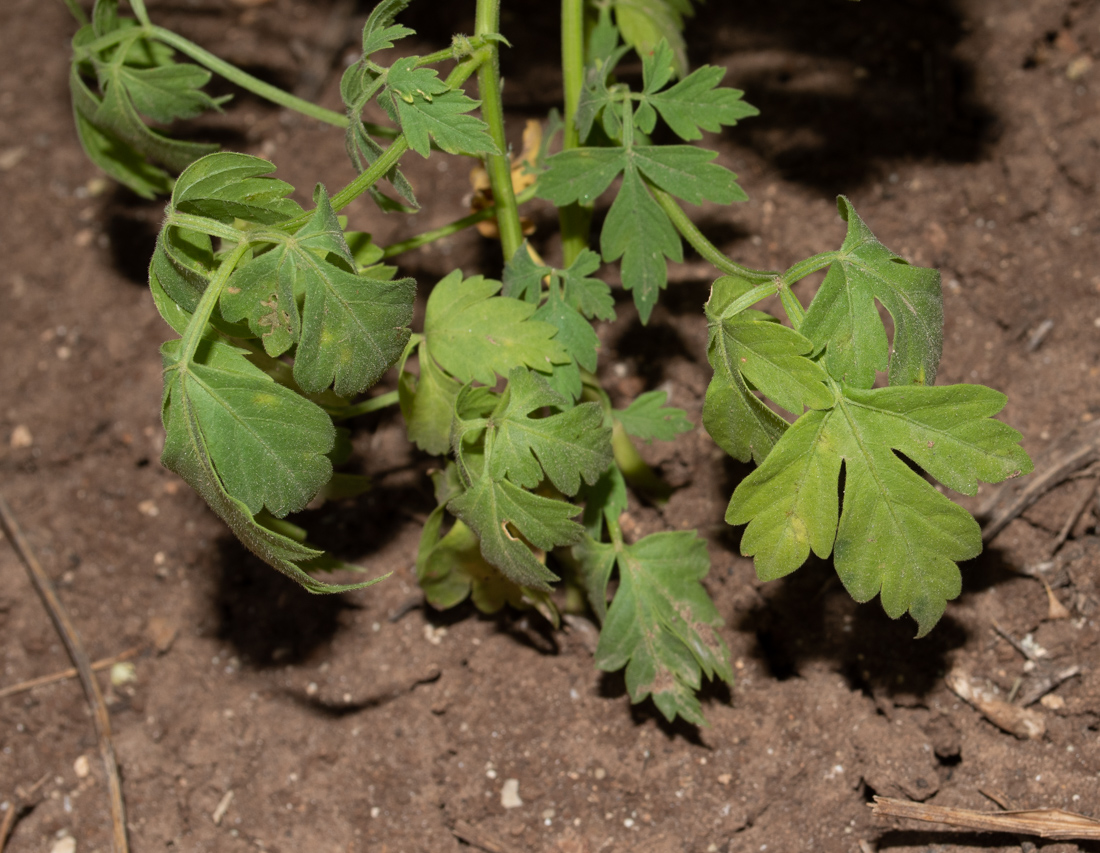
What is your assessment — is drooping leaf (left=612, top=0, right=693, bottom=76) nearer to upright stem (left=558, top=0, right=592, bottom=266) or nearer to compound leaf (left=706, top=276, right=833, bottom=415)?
upright stem (left=558, top=0, right=592, bottom=266)

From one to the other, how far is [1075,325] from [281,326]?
159 centimetres

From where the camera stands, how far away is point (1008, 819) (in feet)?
4.83

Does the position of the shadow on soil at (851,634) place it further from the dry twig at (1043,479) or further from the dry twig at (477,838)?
the dry twig at (477,838)

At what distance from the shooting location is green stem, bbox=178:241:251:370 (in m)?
1.21

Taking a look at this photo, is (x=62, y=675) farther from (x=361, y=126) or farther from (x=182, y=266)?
(x=361, y=126)

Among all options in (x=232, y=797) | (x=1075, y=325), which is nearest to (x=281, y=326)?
(x=232, y=797)

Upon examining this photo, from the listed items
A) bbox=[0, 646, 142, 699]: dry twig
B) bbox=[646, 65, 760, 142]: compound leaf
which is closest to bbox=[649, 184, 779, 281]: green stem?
bbox=[646, 65, 760, 142]: compound leaf

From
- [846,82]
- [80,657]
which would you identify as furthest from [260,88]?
[846,82]

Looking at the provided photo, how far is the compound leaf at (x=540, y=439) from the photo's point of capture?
136 cm

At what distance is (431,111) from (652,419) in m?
0.70

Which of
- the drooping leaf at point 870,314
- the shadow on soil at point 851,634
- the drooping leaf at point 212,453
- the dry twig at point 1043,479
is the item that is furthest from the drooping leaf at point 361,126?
the dry twig at point 1043,479

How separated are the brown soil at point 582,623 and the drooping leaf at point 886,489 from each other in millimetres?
460

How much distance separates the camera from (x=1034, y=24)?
212 centimetres

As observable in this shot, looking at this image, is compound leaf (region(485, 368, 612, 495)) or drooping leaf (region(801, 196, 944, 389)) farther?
compound leaf (region(485, 368, 612, 495))
